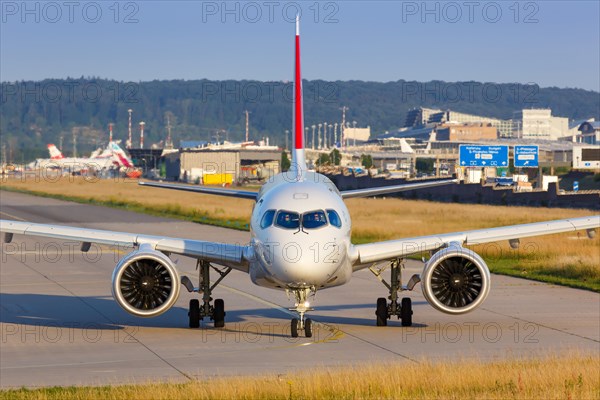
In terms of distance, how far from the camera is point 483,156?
300 feet

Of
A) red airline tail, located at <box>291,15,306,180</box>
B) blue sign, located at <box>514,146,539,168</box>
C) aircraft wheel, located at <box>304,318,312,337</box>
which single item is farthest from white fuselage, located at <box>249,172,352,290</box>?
blue sign, located at <box>514,146,539,168</box>

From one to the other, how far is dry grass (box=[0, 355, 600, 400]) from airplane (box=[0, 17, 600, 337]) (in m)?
3.94

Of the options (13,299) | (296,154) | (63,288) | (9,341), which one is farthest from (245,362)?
(63,288)

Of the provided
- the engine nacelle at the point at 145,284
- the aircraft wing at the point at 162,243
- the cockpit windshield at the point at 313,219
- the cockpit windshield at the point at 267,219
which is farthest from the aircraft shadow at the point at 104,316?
the cockpit windshield at the point at 313,219

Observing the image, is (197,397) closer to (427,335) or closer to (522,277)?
(427,335)

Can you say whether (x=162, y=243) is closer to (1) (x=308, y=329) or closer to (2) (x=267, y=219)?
(2) (x=267, y=219)

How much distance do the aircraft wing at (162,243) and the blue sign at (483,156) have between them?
2660 inches

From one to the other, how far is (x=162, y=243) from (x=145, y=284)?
64.0 inches

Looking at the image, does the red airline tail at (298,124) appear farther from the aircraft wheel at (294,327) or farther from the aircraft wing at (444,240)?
the aircraft wheel at (294,327)

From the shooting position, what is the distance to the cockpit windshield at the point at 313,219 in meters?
21.5

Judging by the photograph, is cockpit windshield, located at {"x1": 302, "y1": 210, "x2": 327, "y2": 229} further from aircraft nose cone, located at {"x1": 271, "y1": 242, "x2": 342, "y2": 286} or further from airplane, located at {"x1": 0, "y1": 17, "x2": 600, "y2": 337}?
aircraft nose cone, located at {"x1": 271, "y1": 242, "x2": 342, "y2": 286}

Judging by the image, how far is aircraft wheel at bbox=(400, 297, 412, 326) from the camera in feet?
81.9

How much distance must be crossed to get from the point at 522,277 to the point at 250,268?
16.0m

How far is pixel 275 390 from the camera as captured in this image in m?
16.0
